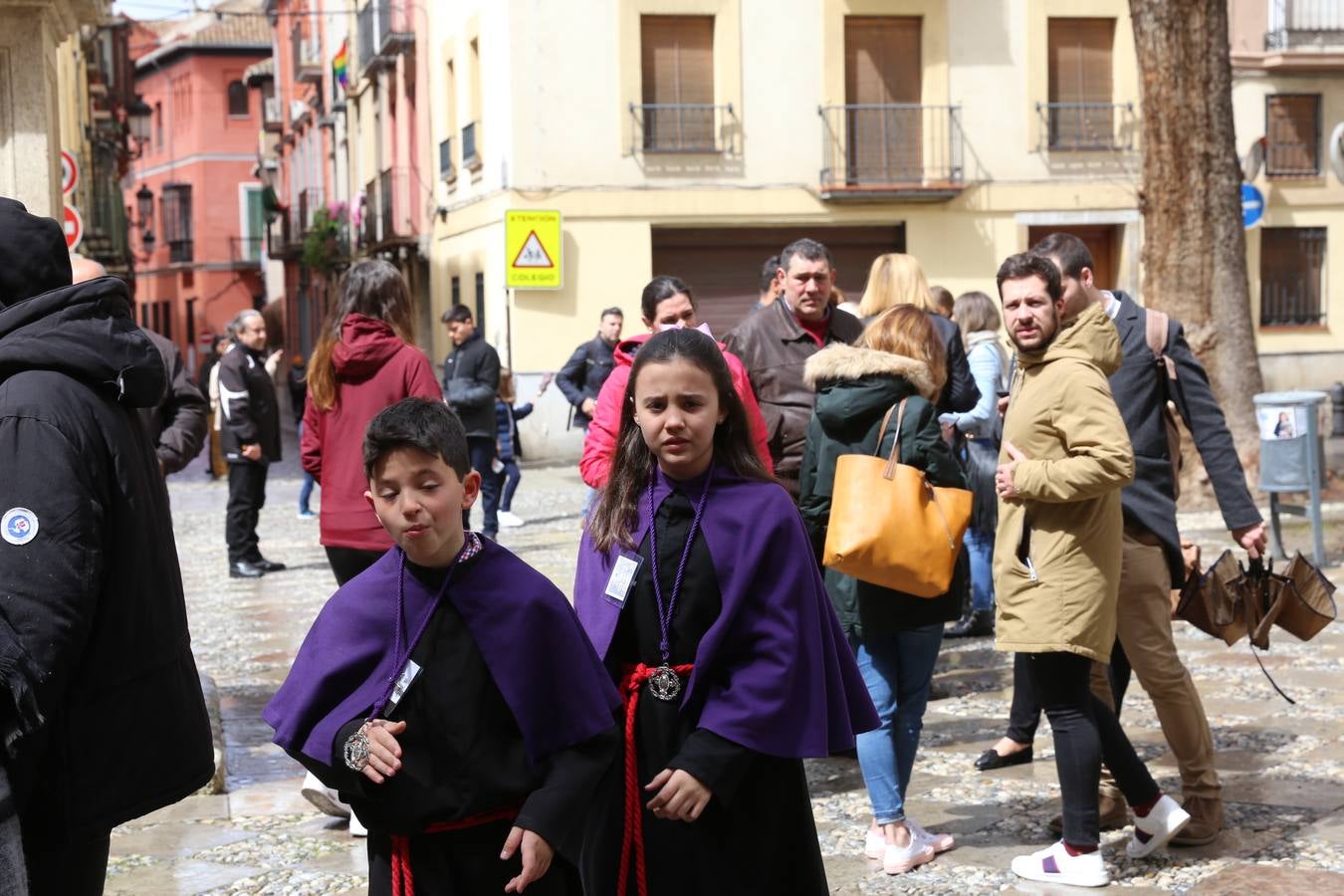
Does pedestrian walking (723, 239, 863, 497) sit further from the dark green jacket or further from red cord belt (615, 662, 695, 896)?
red cord belt (615, 662, 695, 896)

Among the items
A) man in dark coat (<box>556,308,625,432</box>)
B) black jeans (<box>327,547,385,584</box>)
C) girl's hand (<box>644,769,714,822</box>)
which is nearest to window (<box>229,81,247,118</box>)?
man in dark coat (<box>556,308,625,432</box>)

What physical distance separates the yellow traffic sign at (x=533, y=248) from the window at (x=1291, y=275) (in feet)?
36.5

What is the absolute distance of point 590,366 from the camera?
1460 cm

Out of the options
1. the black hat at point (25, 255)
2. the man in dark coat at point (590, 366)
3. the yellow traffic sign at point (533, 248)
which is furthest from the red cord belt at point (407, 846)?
the yellow traffic sign at point (533, 248)

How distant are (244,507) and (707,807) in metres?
9.73

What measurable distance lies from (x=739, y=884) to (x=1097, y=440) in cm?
192

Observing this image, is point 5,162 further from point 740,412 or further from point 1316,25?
point 1316,25

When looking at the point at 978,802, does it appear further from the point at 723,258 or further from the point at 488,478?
the point at 723,258

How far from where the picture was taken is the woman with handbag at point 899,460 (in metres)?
5.60

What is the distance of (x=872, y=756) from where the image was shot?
213 inches

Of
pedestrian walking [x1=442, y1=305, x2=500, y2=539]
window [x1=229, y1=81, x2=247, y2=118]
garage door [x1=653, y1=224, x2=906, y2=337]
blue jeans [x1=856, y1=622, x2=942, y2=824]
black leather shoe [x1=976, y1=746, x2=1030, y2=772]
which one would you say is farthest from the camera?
window [x1=229, y1=81, x2=247, y2=118]

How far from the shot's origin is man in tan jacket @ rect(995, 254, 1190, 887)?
16.4ft

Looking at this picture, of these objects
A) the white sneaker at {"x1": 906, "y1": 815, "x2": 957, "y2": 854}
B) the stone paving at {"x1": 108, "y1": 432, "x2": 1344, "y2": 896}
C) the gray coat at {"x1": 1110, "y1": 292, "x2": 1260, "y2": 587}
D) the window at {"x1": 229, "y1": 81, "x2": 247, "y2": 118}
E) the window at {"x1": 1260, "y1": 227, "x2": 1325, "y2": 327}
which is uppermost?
the window at {"x1": 229, "y1": 81, "x2": 247, "y2": 118}

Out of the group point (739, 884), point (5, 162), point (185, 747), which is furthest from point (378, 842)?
point (5, 162)
